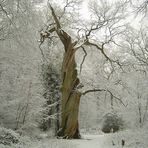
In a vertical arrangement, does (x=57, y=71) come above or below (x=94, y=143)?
above

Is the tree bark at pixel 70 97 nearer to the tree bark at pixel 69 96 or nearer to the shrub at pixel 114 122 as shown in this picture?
the tree bark at pixel 69 96

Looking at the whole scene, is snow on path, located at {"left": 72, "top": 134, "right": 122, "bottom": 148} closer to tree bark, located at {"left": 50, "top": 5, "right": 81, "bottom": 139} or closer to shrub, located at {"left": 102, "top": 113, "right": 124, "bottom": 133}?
tree bark, located at {"left": 50, "top": 5, "right": 81, "bottom": 139}

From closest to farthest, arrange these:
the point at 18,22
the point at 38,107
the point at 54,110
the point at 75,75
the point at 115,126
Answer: the point at 18,22 < the point at 38,107 < the point at 75,75 < the point at 54,110 < the point at 115,126

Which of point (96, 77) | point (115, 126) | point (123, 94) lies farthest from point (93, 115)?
point (96, 77)

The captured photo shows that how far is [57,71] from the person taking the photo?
25.3 meters

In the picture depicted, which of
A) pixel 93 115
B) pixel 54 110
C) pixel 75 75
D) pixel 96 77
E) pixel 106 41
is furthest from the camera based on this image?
pixel 93 115


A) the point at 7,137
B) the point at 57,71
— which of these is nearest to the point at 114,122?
the point at 57,71

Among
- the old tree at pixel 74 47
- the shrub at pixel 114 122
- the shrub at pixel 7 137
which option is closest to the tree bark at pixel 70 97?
the old tree at pixel 74 47

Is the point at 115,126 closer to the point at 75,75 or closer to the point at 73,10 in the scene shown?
the point at 75,75

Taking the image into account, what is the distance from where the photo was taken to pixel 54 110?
2675 centimetres

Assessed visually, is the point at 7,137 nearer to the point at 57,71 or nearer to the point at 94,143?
the point at 94,143

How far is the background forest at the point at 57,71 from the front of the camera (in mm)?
12238

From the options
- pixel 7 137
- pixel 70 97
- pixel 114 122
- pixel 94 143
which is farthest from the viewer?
pixel 114 122

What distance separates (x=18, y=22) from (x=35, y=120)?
29.8ft
